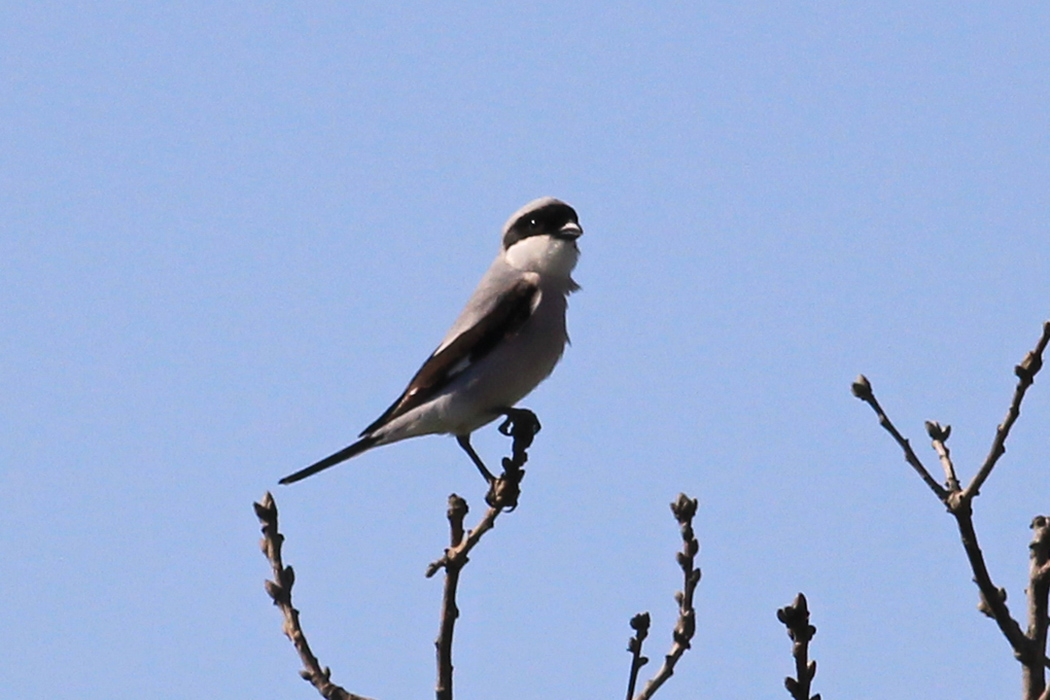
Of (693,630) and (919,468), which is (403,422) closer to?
(693,630)

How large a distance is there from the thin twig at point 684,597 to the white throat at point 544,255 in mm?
2846

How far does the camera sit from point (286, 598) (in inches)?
161

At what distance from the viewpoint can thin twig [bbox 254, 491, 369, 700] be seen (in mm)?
3914

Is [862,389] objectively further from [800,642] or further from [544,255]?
[544,255]

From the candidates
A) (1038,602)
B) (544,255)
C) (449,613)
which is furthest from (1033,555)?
(544,255)

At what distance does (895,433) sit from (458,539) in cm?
117

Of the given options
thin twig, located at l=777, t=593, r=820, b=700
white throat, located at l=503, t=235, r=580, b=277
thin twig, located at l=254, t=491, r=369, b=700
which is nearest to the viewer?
thin twig, located at l=777, t=593, r=820, b=700

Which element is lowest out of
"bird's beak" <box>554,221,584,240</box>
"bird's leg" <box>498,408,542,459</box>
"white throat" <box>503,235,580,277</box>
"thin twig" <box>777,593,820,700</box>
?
"thin twig" <box>777,593,820,700</box>

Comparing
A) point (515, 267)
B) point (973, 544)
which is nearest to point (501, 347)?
point (515, 267)

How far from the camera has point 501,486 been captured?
15.0 ft

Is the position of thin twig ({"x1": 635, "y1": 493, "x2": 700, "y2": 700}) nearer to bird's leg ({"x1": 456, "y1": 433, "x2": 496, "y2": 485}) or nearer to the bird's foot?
the bird's foot

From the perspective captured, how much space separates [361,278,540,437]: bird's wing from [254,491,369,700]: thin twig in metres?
2.33

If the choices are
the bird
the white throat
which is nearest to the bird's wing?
the bird

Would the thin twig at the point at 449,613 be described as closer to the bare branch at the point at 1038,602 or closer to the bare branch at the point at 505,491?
the bare branch at the point at 505,491
